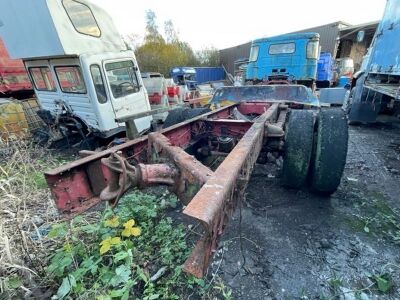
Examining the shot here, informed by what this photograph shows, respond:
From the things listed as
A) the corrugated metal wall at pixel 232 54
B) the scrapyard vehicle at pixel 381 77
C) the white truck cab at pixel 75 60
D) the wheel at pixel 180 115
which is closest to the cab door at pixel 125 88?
the white truck cab at pixel 75 60

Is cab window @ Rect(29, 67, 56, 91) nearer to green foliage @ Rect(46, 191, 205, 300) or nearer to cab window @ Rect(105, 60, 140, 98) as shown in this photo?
cab window @ Rect(105, 60, 140, 98)

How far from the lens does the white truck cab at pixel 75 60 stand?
13.6 feet

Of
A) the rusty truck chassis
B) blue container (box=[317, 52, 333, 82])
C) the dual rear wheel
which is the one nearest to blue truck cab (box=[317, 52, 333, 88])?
blue container (box=[317, 52, 333, 82])

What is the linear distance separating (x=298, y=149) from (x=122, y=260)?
1.99 meters

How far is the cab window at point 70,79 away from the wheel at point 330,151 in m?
4.23

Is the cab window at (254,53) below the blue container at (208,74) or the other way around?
the other way around

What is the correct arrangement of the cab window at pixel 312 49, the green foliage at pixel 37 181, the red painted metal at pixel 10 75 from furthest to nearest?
the red painted metal at pixel 10 75, the cab window at pixel 312 49, the green foliage at pixel 37 181

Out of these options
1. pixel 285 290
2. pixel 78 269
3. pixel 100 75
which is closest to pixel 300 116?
pixel 285 290

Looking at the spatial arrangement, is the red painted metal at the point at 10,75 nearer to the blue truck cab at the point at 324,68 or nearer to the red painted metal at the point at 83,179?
the red painted metal at the point at 83,179

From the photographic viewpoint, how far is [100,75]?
461cm

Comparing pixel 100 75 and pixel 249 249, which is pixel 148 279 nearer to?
pixel 249 249

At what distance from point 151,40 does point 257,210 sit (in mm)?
29048

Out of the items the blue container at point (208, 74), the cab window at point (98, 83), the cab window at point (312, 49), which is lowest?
the blue container at point (208, 74)

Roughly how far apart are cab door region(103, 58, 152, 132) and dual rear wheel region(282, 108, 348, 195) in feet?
12.0
